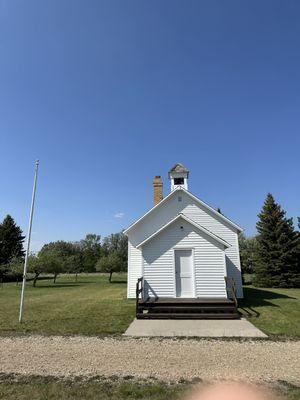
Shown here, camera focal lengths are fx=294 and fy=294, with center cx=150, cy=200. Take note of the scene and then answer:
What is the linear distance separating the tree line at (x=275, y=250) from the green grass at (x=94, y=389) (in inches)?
1000

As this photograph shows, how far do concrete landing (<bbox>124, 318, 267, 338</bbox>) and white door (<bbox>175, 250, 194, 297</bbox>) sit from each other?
2.86 metres

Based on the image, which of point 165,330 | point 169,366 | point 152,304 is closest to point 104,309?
point 152,304

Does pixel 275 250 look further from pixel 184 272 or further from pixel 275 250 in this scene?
pixel 184 272

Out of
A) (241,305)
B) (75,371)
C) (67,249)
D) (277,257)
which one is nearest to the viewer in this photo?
(75,371)

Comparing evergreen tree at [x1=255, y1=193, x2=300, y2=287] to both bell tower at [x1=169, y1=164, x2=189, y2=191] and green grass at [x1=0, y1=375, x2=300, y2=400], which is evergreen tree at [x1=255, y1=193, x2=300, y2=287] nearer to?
bell tower at [x1=169, y1=164, x2=189, y2=191]

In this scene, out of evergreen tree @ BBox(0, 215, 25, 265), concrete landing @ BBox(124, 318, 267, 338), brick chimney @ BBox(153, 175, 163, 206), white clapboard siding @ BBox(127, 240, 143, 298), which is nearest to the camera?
concrete landing @ BBox(124, 318, 267, 338)

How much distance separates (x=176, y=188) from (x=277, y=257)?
53.1ft

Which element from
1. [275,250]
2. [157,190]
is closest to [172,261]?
[157,190]

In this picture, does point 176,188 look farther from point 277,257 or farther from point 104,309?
point 277,257

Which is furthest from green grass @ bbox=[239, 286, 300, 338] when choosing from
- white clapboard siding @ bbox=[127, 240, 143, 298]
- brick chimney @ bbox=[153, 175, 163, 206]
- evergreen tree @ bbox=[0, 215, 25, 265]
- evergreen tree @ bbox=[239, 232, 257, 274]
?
evergreen tree @ bbox=[0, 215, 25, 265]

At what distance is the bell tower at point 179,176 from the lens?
2014 cm

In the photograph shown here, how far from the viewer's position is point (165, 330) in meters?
9.43

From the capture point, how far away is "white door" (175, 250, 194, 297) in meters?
13.9

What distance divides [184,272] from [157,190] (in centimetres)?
738
